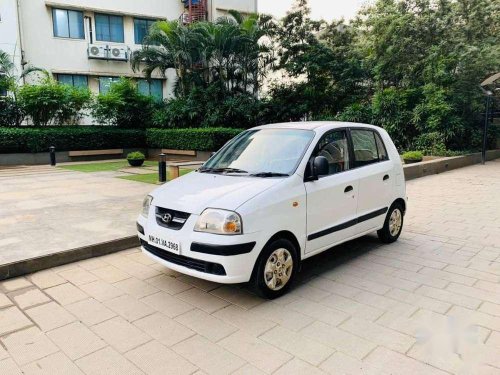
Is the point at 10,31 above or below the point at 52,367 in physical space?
above

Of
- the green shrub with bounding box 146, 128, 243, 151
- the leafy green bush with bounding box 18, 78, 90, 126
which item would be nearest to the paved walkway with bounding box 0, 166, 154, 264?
the green shrub with bounding box 146, 128, 243, 151

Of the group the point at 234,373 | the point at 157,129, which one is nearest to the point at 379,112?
the point at 157,129

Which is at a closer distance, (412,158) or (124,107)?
(412,158)

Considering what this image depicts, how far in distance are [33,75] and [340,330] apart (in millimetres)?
21421

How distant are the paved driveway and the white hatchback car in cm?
36

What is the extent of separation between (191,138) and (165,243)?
44.2 ft

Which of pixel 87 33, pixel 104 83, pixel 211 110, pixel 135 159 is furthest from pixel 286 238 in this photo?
pixel 87 33

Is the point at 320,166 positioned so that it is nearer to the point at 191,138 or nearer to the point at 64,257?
Answer: the point at 64,257

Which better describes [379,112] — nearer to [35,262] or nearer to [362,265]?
[362,265]

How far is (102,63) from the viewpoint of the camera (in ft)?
71.6

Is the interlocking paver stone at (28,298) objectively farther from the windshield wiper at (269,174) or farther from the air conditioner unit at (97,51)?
the air conditioner unit at (97,51)

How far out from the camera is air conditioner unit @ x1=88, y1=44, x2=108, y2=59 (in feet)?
69.1

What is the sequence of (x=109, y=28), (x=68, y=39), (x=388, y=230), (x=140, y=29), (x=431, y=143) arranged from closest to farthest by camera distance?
(x=388, y=230) < (x=431, y=143) < (x=68, y=39) < (x=109, y=28) < (x=140, y=29)

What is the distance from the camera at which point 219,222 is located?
3.40 meters
